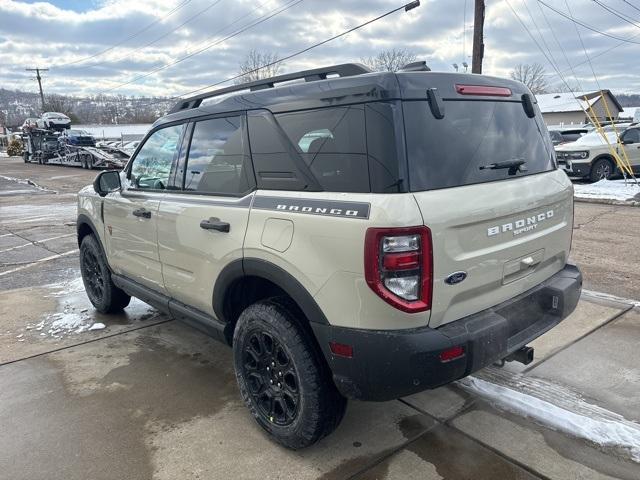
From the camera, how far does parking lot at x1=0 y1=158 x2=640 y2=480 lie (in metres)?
2.71

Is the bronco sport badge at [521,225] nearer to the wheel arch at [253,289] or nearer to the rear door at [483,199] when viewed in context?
the rear door at [483,199]

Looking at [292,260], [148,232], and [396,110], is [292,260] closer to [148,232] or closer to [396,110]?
[396,110]

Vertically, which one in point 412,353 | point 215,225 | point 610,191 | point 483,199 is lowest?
point 610,191

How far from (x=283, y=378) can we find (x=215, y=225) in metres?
0.98

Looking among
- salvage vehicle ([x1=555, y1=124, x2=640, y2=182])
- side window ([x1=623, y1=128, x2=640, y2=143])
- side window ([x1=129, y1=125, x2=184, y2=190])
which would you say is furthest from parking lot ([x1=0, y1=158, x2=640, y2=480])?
side window ([x1=623, y1=128, x2=640, y2=143])

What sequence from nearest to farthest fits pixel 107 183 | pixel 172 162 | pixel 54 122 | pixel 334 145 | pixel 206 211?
pixel 334 145 → pixel 206 211 → pixel 172 162 → pixel 107 183 → pixel 54 122

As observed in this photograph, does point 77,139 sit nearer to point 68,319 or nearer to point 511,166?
point 68,319

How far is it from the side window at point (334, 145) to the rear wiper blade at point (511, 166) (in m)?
0.72

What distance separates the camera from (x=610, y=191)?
12742mm

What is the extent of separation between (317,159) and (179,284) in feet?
5.27

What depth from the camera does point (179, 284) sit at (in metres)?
3.58

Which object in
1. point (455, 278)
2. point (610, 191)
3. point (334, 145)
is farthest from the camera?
point (610, 191)

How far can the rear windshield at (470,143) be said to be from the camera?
7.66 feet

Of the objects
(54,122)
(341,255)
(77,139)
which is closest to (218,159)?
(341,255)
